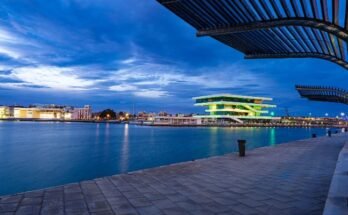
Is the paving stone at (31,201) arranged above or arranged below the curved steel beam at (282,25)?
below

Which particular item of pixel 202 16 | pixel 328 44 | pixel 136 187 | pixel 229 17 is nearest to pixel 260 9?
pixel 229 17

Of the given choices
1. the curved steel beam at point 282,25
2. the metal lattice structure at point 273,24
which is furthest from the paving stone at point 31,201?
the curved steel beam at point 282,25

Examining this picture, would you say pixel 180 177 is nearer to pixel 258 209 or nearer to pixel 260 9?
pixel 258 209

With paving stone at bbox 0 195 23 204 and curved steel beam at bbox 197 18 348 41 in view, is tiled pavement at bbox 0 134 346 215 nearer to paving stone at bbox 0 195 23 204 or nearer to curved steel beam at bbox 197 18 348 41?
paving stone at bbox 0 195 23 204

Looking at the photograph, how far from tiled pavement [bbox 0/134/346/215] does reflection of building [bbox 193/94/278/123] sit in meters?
136

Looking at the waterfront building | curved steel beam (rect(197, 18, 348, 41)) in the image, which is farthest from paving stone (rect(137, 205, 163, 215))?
the waterfront building

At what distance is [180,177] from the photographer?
998 centimetres

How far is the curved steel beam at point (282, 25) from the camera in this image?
25.7 ft

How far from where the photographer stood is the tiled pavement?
6340mm

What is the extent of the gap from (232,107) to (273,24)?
144 m

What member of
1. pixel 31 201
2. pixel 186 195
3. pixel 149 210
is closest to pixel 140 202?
pixel 149 210

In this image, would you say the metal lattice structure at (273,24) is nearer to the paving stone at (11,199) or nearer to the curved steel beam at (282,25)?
the curved steel beam at (282,25)

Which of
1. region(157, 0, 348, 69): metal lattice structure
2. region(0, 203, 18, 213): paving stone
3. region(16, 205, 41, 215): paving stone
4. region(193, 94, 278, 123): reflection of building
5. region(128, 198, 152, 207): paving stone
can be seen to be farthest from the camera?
region(193, 94, 278, 123): reflection of building

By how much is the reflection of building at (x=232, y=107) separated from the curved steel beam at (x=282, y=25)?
5345 inches
